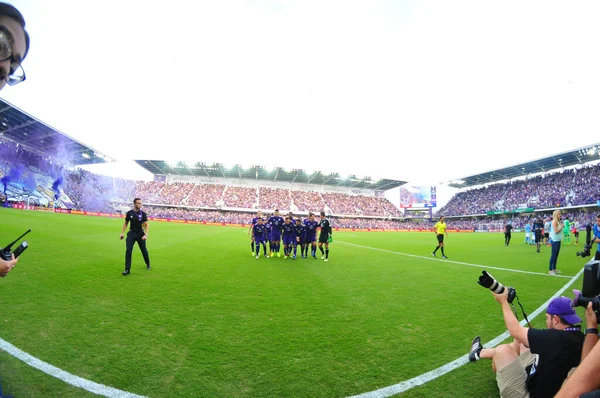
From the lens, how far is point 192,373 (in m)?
2.87

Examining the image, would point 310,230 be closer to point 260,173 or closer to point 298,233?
point 298,233

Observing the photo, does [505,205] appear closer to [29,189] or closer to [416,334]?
[416,334]

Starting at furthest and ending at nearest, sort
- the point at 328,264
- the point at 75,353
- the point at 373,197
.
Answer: the point at 373,197, the point at 328,264, the point at 75,353

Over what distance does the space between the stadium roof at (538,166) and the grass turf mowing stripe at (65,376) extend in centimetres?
5974

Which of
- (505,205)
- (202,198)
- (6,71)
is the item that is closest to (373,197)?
(505,205)

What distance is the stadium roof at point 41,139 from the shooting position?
32.6 meters

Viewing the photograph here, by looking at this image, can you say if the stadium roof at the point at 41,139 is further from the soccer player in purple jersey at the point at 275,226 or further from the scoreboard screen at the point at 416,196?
the scoreboard screen at the point at 416,196

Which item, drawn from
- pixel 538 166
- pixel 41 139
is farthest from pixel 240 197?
pixel 538 166

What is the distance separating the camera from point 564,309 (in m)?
2.37

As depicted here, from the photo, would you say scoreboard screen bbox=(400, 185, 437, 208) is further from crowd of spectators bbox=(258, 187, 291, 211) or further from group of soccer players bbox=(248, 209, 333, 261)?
group of soccer players bbox=(248, 209, 333, 261)

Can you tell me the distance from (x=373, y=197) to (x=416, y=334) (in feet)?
231

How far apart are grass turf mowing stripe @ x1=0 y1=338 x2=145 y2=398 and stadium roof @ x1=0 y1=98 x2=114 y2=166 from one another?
135ft

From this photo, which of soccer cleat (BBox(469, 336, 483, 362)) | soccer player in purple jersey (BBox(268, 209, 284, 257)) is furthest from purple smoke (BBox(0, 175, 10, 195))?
soccer cleat (BBox(469, 336, 483, 362))

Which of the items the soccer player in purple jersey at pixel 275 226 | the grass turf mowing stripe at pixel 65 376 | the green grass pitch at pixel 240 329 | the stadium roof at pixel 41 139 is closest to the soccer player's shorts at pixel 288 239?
the soccer player in purple jersey at pixel 275 226
